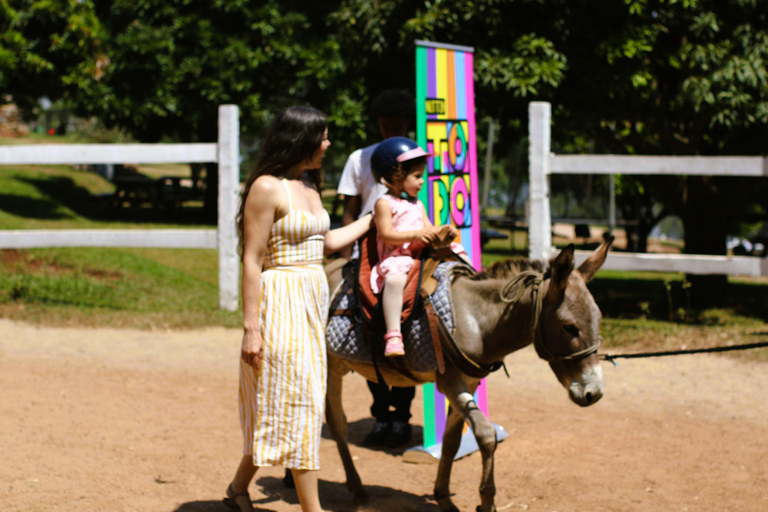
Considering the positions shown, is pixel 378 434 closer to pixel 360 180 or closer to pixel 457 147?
pixel 360 180

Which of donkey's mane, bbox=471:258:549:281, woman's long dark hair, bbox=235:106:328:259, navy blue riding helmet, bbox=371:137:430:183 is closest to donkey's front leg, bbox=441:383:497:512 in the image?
donkey's mane, bbox=471:258:549:281

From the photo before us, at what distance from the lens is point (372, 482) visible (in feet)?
14.0

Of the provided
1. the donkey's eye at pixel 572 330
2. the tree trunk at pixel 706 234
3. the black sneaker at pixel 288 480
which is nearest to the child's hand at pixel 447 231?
the donkey's eye at pixel 572 330

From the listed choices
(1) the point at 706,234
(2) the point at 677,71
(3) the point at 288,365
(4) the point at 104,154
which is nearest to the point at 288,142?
(3) the point at 288,365

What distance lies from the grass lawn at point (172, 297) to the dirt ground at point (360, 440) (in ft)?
2.50

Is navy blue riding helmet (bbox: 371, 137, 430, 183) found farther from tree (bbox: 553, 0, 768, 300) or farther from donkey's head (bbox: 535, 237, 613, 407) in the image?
tree (bbox: 553, 0, 768, 300)

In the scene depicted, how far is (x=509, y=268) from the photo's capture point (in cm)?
362

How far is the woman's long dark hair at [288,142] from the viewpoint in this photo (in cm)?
303

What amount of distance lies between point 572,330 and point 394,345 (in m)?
0.84

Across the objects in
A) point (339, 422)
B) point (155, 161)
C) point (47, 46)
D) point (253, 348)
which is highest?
point (47, 46)

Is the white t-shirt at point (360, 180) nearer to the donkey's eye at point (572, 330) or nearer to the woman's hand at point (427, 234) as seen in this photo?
the woman's hand at point (427, 234)

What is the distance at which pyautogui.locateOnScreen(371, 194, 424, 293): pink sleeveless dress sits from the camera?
137 inches

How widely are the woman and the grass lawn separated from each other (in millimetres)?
5096

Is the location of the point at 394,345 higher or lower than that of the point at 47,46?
lower
